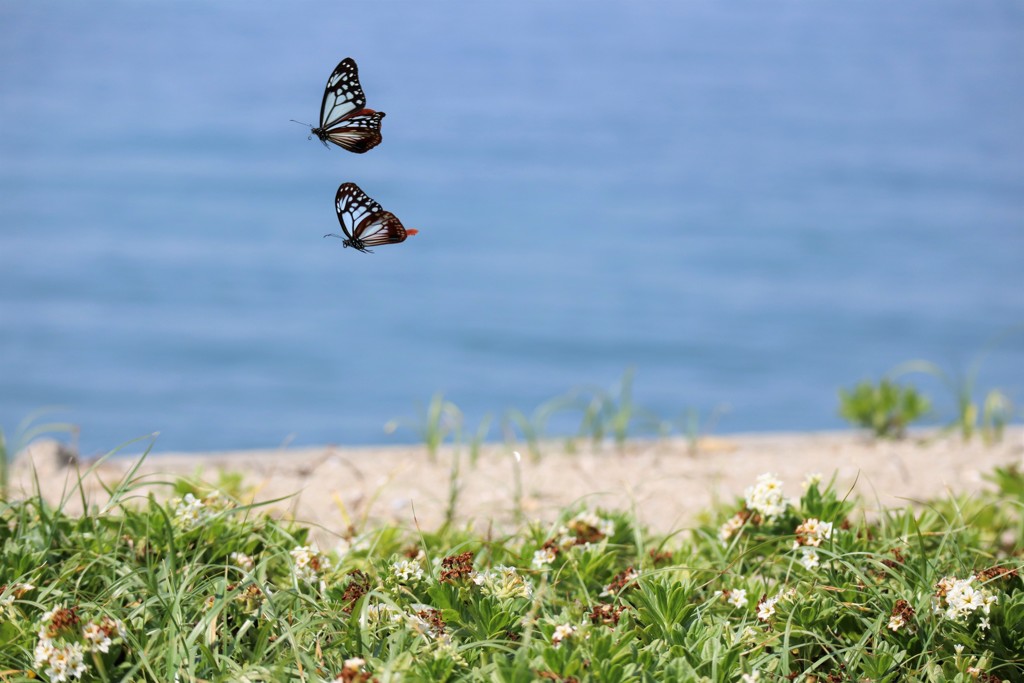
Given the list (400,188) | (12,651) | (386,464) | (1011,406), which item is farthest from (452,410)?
(400,188)

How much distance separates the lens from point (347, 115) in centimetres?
133

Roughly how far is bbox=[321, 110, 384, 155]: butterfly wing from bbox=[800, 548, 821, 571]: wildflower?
4.60ft

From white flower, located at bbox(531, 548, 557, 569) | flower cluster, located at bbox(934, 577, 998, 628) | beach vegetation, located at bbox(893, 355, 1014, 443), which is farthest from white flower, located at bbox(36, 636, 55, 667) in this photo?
beach vegetation, located at bbox(893, 355, 1014, 443)

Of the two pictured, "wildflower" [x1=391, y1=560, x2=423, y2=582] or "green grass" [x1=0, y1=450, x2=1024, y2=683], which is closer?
"green grass" [x1=0, y1=450, x2=1024, y2=683]

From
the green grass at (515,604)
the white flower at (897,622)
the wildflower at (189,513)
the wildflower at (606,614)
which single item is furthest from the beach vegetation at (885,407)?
the wildflower at (189,513)

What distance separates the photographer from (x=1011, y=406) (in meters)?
4.55

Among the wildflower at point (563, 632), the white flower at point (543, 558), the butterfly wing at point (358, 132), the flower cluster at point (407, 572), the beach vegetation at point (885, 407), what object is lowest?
the beach vegetation at point (885, 407)

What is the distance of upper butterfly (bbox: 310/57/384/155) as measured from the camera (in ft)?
4.29

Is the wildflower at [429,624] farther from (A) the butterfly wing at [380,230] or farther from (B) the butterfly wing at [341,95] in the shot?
(B) the butterfly wing at [341,95]

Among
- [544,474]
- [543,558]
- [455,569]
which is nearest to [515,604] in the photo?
[455,569]

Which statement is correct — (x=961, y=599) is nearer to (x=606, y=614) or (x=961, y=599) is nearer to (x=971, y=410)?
(x=606, y=614)

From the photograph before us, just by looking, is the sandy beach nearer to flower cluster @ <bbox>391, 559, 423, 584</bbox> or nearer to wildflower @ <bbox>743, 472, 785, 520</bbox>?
wildflower @ <bbox>743, 472, 785, 520</bbox>

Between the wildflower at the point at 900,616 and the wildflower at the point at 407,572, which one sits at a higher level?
the wildflower at the point at 407,572

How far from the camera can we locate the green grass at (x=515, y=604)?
180 cm
